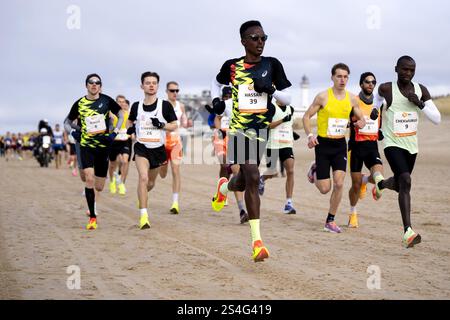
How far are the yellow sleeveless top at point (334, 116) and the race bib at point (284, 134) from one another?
9.49ft

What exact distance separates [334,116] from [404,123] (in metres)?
1.61

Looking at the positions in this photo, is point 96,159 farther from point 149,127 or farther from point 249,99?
point 249,99

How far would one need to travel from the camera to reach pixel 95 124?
11945 millimetres

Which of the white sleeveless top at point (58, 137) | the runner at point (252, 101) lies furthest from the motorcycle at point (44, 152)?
the runner at point (252, 101)

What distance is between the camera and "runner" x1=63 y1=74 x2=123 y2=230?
1194cm

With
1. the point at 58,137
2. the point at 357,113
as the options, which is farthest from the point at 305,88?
the point at 357,113

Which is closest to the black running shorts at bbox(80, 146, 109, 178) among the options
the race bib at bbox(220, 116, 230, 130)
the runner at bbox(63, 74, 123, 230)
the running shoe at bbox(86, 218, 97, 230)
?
the runner at bbox(63, 74, 123, 230)

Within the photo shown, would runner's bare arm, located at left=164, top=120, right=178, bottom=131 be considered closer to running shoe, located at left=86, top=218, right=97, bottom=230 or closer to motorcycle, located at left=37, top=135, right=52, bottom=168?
running shoe, located at left=86, top=218, right=97, bottom=230

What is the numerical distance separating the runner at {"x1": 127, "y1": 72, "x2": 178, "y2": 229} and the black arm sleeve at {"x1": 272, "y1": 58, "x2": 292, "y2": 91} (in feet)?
11.7

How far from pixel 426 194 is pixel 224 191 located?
955 cm

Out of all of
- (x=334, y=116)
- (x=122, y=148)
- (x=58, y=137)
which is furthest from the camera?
(x=58, y=137)

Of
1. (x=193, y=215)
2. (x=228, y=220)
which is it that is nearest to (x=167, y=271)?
(x=228, y=220)

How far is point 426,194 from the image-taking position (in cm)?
1864

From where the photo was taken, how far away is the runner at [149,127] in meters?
11.7
